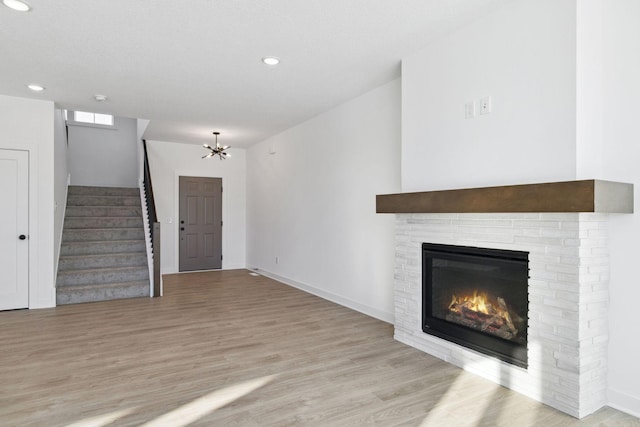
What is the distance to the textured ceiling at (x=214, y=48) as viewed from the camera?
9.25ft

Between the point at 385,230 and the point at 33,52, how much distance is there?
4.01 metres

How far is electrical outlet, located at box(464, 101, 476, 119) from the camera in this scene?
300 cm

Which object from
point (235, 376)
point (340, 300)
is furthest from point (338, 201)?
point (235, 376)

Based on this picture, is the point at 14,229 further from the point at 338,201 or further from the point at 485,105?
the point at 485,105

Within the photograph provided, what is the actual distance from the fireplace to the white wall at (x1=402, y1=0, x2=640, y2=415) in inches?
21.0

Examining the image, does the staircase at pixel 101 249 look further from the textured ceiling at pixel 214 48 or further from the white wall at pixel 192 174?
the textured ceiling at pixel 214 48

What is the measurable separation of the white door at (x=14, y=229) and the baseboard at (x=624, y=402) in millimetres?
6423

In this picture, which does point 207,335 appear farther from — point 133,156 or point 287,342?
point 133,156

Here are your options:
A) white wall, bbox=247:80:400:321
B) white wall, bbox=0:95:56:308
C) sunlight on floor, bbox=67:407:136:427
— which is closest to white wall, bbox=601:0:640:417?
white wall, bbox=247:80:400:321

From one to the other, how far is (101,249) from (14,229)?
4.87 feet

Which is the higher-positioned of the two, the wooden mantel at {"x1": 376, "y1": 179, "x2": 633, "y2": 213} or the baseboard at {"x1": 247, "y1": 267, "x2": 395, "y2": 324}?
the wooden mantel at {"x1": 376, "y1": 179, "x2": 633, "y2": 213}

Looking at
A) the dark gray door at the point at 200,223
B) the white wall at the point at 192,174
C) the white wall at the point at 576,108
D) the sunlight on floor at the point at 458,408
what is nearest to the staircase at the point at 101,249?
the white wall at the point at 192,174

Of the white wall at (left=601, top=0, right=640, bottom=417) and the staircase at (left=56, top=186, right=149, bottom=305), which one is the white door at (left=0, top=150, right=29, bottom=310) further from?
the white wall at (left=601, top=0, right=640, bottom=417)

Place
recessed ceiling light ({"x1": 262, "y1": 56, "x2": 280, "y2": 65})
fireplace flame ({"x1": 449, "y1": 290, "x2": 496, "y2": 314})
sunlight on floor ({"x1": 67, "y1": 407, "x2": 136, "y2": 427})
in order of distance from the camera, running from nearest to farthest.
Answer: sunlight on floor ({"x1": 67, "y1": 407, "x2": 136, "y2": 427}), fireplace flame ({"x1": 449, "y1": 290, "x2": 496, "y2": 314}), recessed ceiling light ({"x1": 262, "y1": 56, "x2": 280, "y2": 65})
